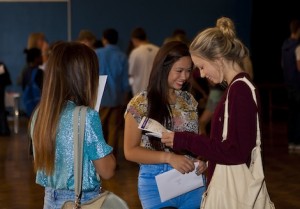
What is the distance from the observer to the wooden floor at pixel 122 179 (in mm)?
6895

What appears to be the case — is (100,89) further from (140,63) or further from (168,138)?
(140,63)

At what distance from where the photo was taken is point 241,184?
2.97 metres

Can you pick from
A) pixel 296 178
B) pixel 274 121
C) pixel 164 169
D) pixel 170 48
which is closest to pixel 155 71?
pixel 170 48

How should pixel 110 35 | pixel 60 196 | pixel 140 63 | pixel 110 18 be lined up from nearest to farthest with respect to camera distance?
pixel 60 196, pixel 110 35, pixel 140 63, pixel 110 18

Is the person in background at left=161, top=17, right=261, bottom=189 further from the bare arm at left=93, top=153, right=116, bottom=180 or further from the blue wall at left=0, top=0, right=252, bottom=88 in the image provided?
the blue wall at left=0, top=0, right=252, bottom=88

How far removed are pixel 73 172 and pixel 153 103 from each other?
2.66 ft

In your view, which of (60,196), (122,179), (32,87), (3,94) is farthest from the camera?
(3,94)

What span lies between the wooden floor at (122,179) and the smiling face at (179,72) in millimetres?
3022

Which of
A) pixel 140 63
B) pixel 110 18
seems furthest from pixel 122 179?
pixel 110 18

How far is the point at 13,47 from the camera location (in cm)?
1408

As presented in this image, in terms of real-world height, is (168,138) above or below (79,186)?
above

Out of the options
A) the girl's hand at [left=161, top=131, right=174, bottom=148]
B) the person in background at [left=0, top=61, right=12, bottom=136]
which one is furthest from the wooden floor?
the girl's hand at [left=161, top=131, right=174, bottom=148]

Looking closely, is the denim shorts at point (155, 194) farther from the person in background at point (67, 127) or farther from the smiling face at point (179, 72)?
the person in background at point (67, 127)

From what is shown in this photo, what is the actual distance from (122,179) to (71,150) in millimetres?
4979
